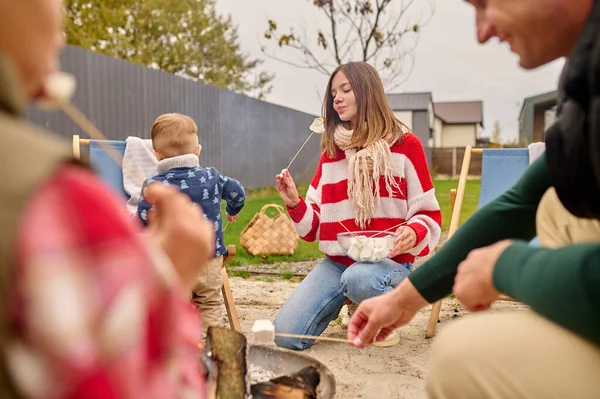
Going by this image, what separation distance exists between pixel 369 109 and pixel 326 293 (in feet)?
3.46

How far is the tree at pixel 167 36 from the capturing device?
15544 millimetres

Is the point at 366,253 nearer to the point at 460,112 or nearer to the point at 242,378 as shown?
the point at 242,378

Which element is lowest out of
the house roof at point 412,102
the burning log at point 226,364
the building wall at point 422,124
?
the burning log at point 226,364

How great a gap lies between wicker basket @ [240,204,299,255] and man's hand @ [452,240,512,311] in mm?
4429

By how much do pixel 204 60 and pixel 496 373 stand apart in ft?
67.9

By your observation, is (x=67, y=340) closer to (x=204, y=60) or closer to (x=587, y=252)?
(x=587, y=252)

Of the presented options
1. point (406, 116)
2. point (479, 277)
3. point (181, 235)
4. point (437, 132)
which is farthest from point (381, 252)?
point (437, 132)

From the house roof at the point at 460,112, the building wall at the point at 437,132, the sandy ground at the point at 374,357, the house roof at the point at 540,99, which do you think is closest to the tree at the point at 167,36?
the house roof at the point at 540,99

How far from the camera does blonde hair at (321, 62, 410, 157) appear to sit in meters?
3.02

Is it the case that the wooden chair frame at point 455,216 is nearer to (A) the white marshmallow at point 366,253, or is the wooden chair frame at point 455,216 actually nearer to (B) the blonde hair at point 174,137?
(A) the white marshmallow at point 366,253

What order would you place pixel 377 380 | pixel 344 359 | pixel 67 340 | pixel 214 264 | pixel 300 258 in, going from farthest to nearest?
pixel 300 258 < pixel 214 264 < pixel 344 359 < pixel 377 380 < pixel 67 340

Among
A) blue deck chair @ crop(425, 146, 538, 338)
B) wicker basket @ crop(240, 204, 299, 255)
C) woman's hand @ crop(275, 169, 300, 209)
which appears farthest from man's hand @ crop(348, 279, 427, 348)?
wicker basket @ crop(240, 204, 299, 255)

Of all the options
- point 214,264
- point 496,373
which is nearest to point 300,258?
point 214,264

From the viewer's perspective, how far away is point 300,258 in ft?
18.1
